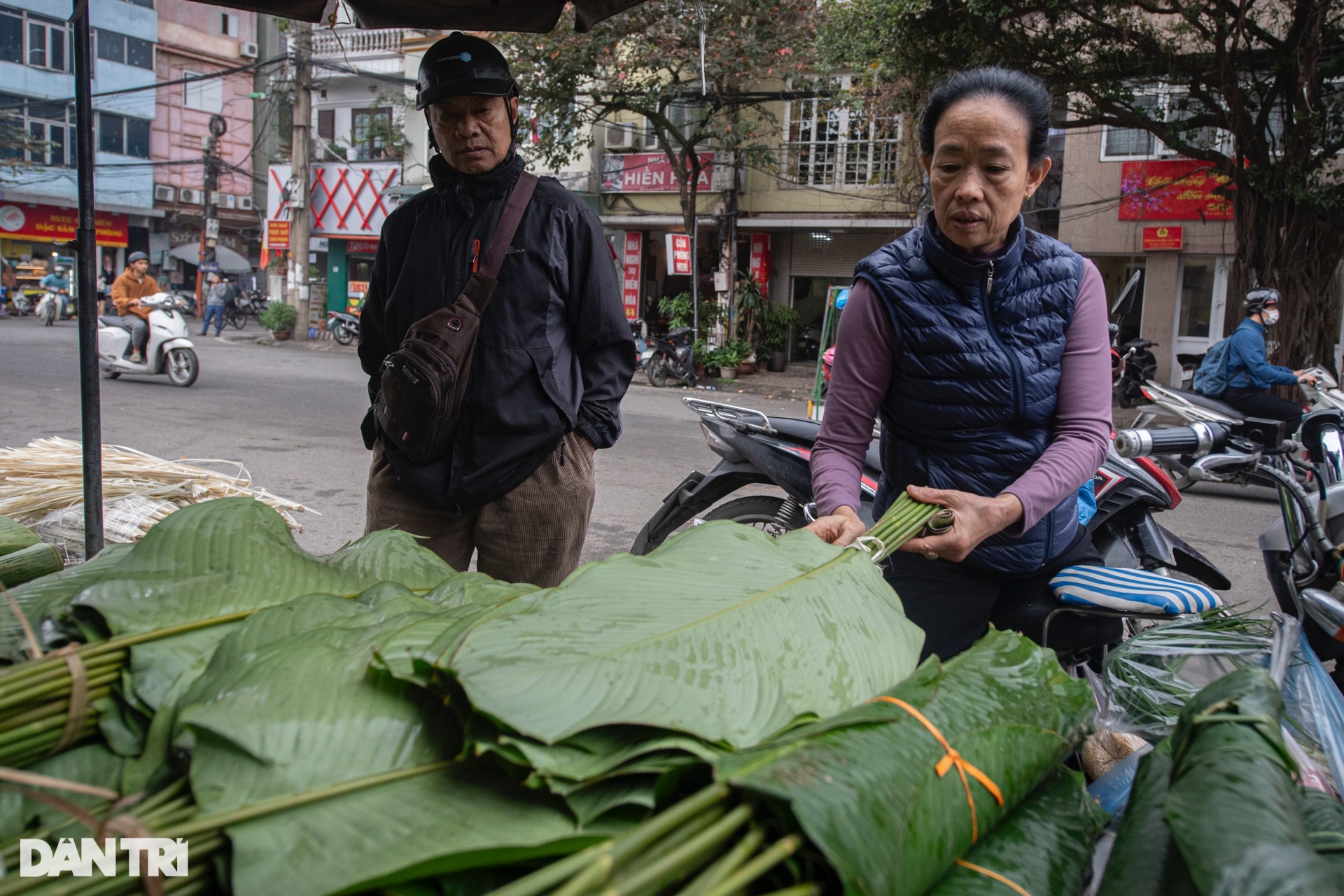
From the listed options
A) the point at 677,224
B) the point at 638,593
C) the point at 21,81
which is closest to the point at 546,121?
the point at 677,224

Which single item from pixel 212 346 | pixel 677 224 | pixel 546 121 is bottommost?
pixel 212 346

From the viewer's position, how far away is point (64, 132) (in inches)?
1127

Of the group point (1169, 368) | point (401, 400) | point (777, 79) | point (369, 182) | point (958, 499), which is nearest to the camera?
point (958, 499)

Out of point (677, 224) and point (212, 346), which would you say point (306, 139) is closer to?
point (212, 346)

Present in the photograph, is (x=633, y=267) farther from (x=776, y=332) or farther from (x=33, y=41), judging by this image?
(x=33, y=41)

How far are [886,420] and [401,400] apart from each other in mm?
979

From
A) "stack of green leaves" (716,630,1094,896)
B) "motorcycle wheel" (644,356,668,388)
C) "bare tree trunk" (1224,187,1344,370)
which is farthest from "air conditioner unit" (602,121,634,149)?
"stack of green leaves" (716,630,1094,896)

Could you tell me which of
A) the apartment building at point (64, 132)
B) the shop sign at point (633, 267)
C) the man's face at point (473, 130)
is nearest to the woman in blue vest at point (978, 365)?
the man's face at point (473, 130)

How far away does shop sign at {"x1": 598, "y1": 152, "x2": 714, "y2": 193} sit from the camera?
18.1m

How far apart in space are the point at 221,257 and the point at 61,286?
14.6 ft

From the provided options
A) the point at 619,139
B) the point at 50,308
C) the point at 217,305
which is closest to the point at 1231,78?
the point at 619,139

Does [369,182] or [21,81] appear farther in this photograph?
[21,81]

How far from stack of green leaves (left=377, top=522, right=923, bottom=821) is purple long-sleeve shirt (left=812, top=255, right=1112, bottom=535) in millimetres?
568

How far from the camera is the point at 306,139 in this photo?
62.1 ft
